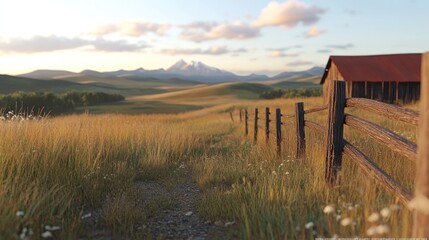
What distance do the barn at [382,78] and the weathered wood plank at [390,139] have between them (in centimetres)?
2539

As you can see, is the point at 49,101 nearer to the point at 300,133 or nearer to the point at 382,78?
the point at 382,78

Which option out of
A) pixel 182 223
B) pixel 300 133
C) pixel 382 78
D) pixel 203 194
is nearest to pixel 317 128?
pixel 300 133

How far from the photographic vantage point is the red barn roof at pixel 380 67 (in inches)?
1141

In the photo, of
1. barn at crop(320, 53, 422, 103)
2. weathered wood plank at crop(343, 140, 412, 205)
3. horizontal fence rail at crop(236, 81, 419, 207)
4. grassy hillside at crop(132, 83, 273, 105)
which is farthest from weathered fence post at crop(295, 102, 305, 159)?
grassy hillside at crop(132, 83, 273, 105)

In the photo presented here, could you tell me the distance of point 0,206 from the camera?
342 cm

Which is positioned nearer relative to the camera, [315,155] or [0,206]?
[0,206]

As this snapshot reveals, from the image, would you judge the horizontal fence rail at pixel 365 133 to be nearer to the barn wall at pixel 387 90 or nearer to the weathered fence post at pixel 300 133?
the weathered fence post at pixel 300 133

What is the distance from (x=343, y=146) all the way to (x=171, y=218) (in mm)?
2687

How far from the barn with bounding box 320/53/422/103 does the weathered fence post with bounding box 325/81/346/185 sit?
2489cm

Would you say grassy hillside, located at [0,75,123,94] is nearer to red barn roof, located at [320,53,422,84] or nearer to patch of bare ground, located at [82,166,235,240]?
red barn roof, located at [320,53,422,84]

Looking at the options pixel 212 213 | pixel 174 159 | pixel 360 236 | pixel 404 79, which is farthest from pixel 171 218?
pixel 404 79

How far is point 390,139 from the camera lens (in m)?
3.53

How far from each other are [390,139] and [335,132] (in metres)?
1.30

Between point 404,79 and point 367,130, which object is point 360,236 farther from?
point 404,79
